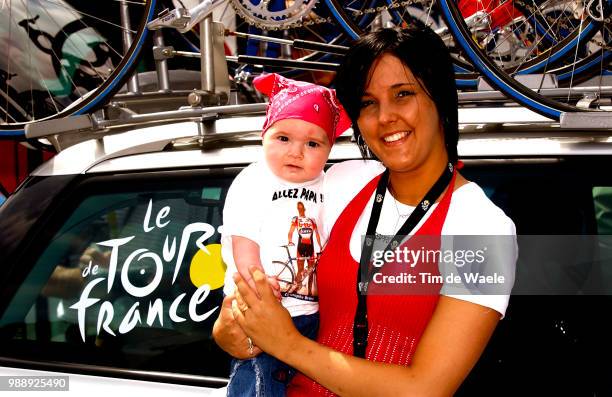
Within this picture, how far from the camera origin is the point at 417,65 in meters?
1.60

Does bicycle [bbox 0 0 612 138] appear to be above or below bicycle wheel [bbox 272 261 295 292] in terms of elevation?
above

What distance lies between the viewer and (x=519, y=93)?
2.38 metres

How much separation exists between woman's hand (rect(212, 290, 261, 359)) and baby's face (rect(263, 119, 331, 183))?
313mm

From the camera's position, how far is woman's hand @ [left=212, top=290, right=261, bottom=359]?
166 cm

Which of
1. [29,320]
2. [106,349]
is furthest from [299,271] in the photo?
[29,320]

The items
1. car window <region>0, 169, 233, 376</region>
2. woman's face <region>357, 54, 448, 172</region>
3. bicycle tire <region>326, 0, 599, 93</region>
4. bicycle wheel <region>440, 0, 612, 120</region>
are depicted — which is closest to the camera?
woman's face <region>357, 54, 448, 172</region>

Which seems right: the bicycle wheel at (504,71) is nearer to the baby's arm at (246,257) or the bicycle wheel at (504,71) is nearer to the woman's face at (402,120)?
the woman's face at (402,120)

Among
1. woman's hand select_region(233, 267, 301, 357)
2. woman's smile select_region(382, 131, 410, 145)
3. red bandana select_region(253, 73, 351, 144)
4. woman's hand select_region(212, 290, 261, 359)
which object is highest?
red bandana select_region(253, 73, 351, 144)

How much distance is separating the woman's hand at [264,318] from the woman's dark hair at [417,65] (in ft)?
1.39

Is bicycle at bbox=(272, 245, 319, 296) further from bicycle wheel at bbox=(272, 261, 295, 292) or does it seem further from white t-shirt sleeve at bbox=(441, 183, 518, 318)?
white t-shirt sleeve at bbox=(441, 183, 518, 318)

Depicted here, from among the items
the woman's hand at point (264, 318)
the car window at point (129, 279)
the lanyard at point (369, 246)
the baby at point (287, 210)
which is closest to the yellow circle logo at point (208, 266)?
the car window at point (129, 279)

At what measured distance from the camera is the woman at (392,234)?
146 cm

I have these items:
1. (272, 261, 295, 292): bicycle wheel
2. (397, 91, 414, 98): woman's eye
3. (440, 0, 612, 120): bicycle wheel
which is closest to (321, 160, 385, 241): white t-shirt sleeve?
(272, 261, 295, 292): bicycle wheel

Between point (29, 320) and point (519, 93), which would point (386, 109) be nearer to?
point (519, 93)
